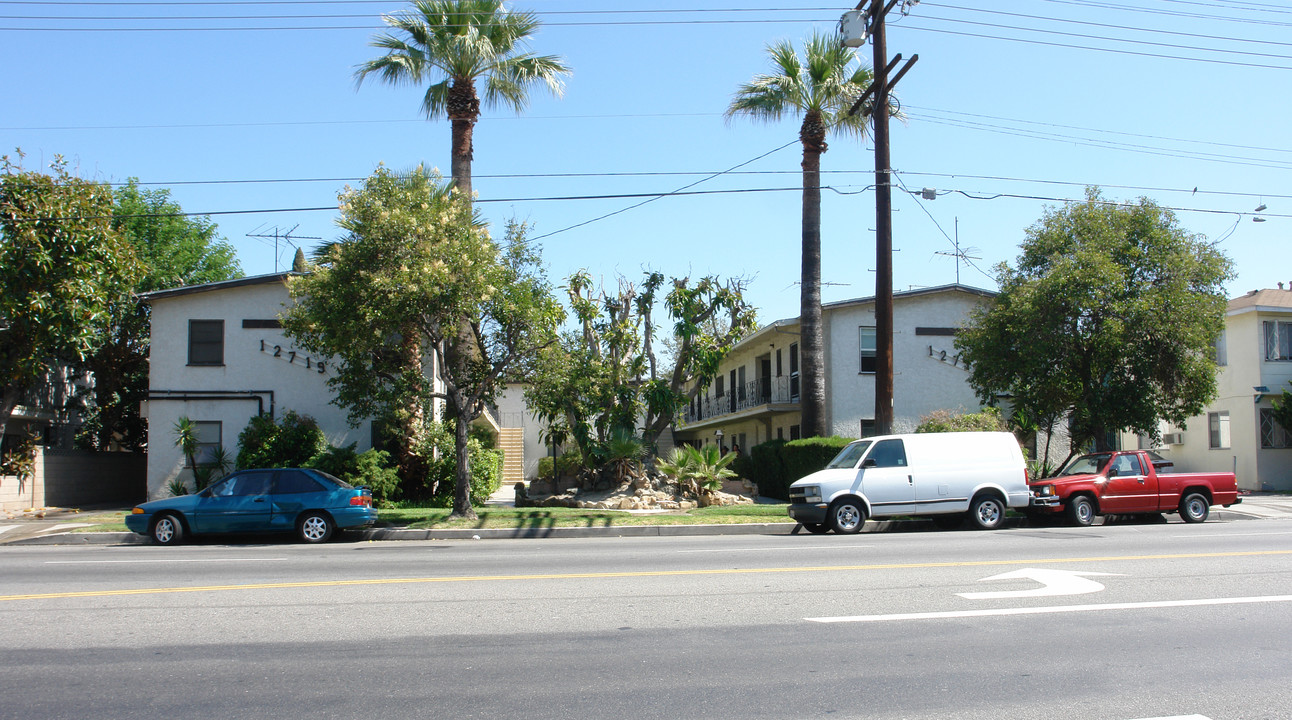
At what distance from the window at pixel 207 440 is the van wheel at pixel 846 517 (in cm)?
1562

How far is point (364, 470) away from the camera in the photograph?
2041 centimetres

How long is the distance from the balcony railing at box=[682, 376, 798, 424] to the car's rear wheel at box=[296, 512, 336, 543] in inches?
589

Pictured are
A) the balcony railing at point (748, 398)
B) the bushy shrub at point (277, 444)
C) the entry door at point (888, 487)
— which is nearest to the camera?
the entry door at point (888, 487)

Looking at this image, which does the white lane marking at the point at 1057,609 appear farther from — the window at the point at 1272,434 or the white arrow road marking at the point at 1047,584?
the window at the point at 1272,434

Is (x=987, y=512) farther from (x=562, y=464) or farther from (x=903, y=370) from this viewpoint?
(x=562, y=464)

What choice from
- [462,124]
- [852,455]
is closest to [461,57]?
[462,124]

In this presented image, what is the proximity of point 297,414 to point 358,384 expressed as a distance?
581cm

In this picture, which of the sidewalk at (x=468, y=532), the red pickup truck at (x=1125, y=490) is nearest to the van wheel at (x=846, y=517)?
the sidewalk at (x=468, y=532)

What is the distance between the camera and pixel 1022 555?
444 inches

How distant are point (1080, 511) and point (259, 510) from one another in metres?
14.9

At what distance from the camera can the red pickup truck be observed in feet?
55.9

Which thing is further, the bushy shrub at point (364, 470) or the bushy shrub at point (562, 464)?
the bushy shrub at point (562, 464)

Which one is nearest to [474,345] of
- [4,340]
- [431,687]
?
[4,340]

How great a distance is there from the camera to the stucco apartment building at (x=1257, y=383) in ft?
94.0
